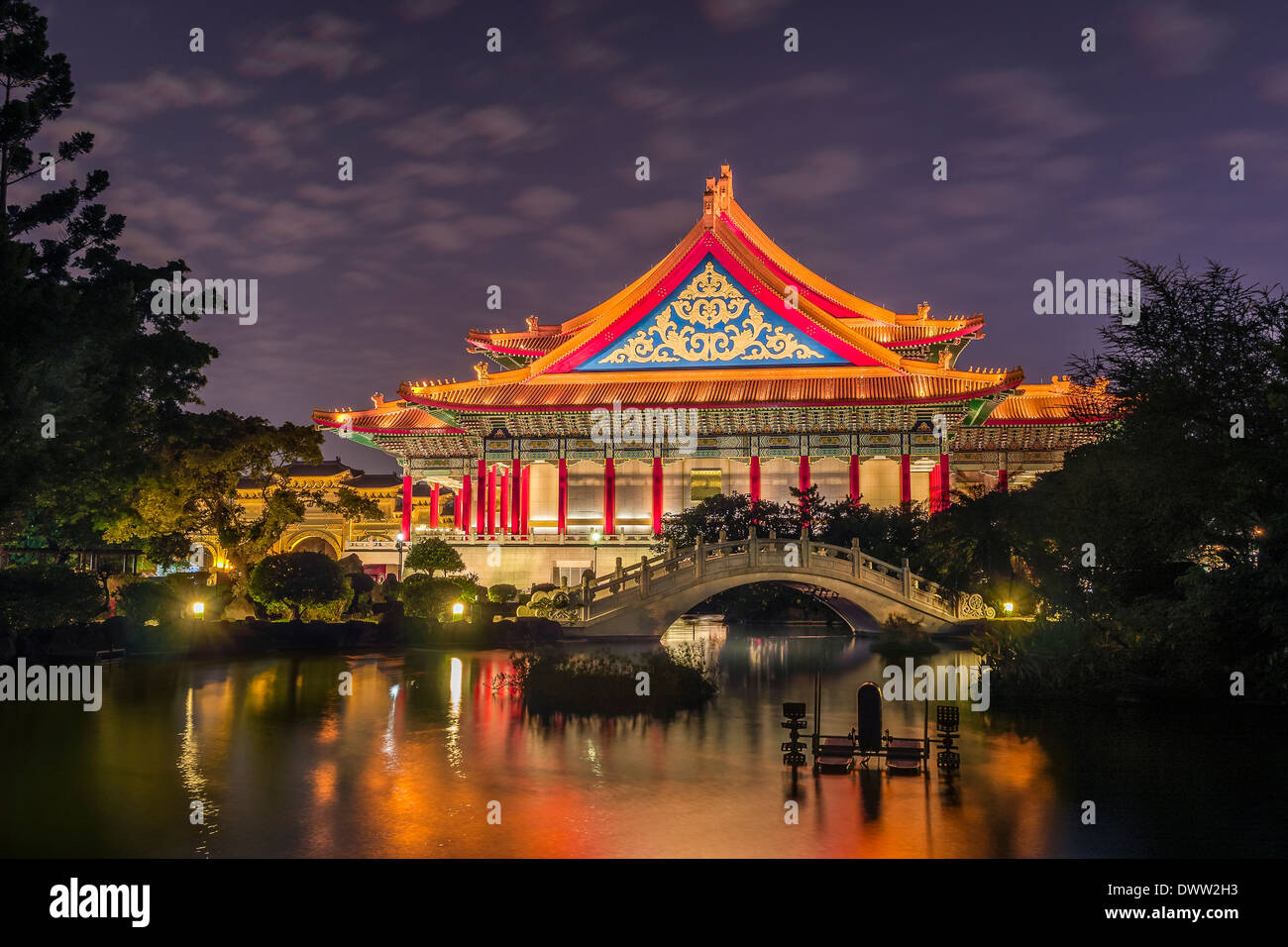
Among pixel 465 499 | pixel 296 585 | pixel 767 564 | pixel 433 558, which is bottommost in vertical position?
pixel 296 585

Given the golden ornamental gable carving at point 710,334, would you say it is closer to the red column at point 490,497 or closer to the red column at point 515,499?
the red column at point 515,499

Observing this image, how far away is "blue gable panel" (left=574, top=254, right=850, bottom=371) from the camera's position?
126 ft

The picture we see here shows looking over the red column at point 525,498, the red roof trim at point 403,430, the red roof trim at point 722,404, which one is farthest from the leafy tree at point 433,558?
the red roof trim at point 403,430

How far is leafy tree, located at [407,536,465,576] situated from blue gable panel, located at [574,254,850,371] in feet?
33.8

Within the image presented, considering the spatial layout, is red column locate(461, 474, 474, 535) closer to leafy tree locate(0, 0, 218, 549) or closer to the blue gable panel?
the blue gable panel

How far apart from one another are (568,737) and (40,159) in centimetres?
1936

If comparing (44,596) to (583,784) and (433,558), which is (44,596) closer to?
(433,558)

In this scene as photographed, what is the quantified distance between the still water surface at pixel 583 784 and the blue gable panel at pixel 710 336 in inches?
887

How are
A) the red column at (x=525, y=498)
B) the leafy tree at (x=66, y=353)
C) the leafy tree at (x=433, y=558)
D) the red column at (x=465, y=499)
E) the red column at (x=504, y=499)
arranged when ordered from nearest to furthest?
1. the leafy tree at (x=66, y=353)
2. the leafy tree at (x=433, y=558)
3. the red column at (x=525, y=498)
4. the red column at (x=504, y=499)
5. the red column at (x=465, y=499)

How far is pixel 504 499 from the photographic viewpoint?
43.2 meters

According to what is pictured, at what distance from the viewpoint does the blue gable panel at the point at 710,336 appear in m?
38.3

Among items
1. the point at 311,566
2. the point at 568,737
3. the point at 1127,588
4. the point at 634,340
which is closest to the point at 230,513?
the point at 311,566

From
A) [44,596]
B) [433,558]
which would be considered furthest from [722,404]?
[44,596]

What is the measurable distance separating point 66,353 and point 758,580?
16.9m
